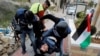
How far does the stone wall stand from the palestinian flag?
7.94 feet

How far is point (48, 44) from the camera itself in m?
4.90

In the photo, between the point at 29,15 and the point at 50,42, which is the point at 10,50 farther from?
the point at 50,42

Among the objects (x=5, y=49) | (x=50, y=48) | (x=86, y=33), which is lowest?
(x=5, y=49)

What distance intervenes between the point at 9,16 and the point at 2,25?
1539 mm

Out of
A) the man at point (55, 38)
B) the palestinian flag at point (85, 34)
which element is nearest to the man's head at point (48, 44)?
the man at point (55, 38)

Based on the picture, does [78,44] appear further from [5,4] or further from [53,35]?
[5,4]

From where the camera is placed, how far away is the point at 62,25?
4.95 metres

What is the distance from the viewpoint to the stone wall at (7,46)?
646 cm

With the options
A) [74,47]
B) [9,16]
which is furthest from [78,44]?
[9,16]

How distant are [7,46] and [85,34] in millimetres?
2775

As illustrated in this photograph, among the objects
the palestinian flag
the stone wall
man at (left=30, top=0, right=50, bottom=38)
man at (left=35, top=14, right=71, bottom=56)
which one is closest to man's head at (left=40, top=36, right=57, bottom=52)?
man at (left=35, top=14, right=71, bottom=56)

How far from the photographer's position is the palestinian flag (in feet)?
15.7

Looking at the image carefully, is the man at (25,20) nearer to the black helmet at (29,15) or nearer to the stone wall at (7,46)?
the black helmet at (29,15)

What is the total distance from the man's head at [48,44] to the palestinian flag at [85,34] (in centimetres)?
55
